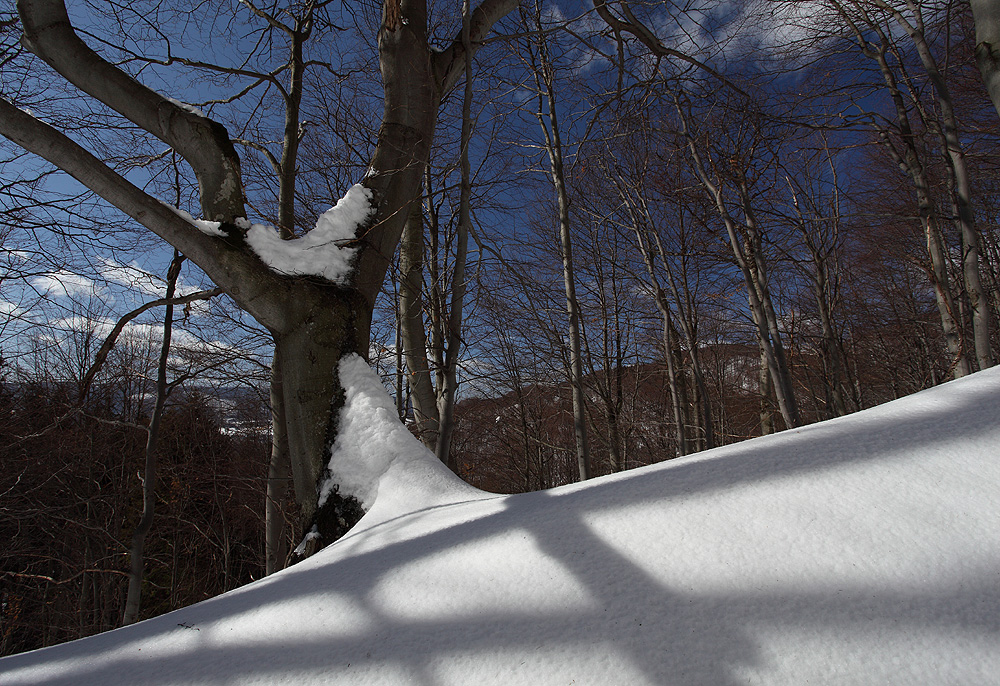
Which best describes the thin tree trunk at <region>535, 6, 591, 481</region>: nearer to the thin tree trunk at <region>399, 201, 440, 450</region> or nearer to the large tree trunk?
the thin tree trunk at <region>399, 201, 440, 450</region>

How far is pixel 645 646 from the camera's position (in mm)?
670

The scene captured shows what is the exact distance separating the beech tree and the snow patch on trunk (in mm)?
63

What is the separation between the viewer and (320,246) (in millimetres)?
2441

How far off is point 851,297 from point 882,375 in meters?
2.88

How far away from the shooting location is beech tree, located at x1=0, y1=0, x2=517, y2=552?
2.25 m

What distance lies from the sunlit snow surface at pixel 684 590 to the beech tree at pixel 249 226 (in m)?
1.16

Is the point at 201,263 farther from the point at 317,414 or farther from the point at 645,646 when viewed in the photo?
the point at 645,646

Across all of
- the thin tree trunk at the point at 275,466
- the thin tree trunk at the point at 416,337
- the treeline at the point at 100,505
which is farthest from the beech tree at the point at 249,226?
the treeline at the point at 100,505

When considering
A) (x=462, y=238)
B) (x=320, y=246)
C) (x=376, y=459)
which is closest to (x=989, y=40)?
(x=462, y=238)

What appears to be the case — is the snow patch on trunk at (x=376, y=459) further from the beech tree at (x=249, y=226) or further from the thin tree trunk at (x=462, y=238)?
the thin tree trunk at (x=462, y=238)

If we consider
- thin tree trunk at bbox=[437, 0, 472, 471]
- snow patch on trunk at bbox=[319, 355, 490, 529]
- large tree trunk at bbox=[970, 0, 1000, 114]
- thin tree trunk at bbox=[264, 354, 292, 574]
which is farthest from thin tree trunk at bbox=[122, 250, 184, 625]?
large tree trunk at bbox=[970, 0, 1000, 114]

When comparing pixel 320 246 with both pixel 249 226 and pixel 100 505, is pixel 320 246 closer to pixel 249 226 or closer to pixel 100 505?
pixel 249 226

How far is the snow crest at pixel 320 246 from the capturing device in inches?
94.2

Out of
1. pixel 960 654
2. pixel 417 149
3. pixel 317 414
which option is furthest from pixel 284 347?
pixel 960 654
